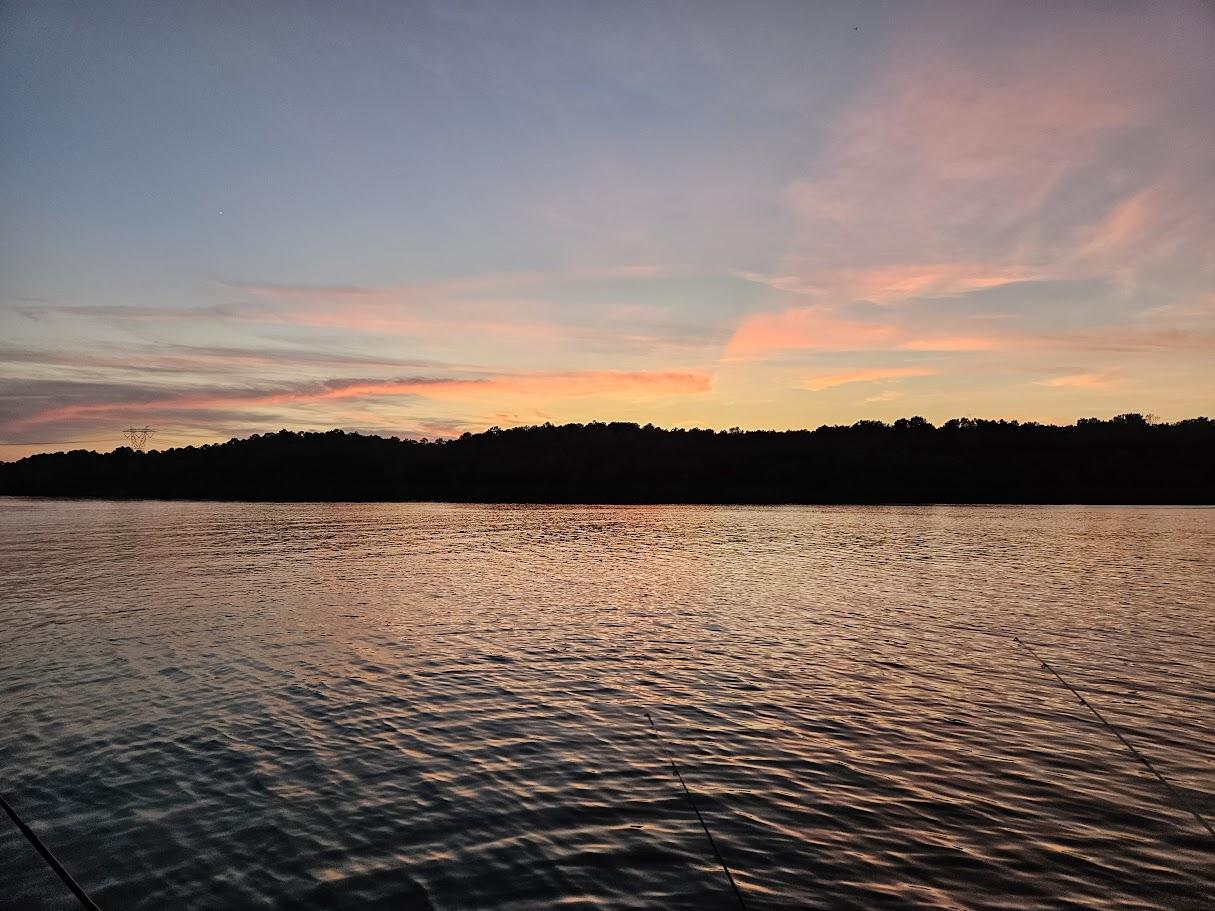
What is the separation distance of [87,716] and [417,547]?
55.5 m

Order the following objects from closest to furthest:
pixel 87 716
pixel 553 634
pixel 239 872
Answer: pixel 239 872 < pixel 87 716 < pixel 553 634

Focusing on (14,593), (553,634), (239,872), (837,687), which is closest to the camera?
(239,872)

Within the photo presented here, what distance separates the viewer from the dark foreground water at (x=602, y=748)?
442 inches

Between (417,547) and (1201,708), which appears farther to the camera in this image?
(417,547)

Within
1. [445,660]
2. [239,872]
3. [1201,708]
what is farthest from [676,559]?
[239,872]

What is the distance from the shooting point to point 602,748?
17094 millimetres

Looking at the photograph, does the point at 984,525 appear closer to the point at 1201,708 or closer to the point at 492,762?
the point at 1201,708

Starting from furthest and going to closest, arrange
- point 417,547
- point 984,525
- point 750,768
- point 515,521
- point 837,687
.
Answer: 1. point 515,521
2. point 984,525
3. point 417,547
4. point 837,687
5. point 750,768

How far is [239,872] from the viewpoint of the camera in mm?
11438

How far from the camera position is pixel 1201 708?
780 inches

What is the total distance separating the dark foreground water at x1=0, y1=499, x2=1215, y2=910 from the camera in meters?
11.2

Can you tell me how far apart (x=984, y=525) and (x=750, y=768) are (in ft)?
346

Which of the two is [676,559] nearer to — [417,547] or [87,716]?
[417,547]

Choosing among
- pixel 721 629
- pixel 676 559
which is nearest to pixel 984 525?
pixel 676 559
